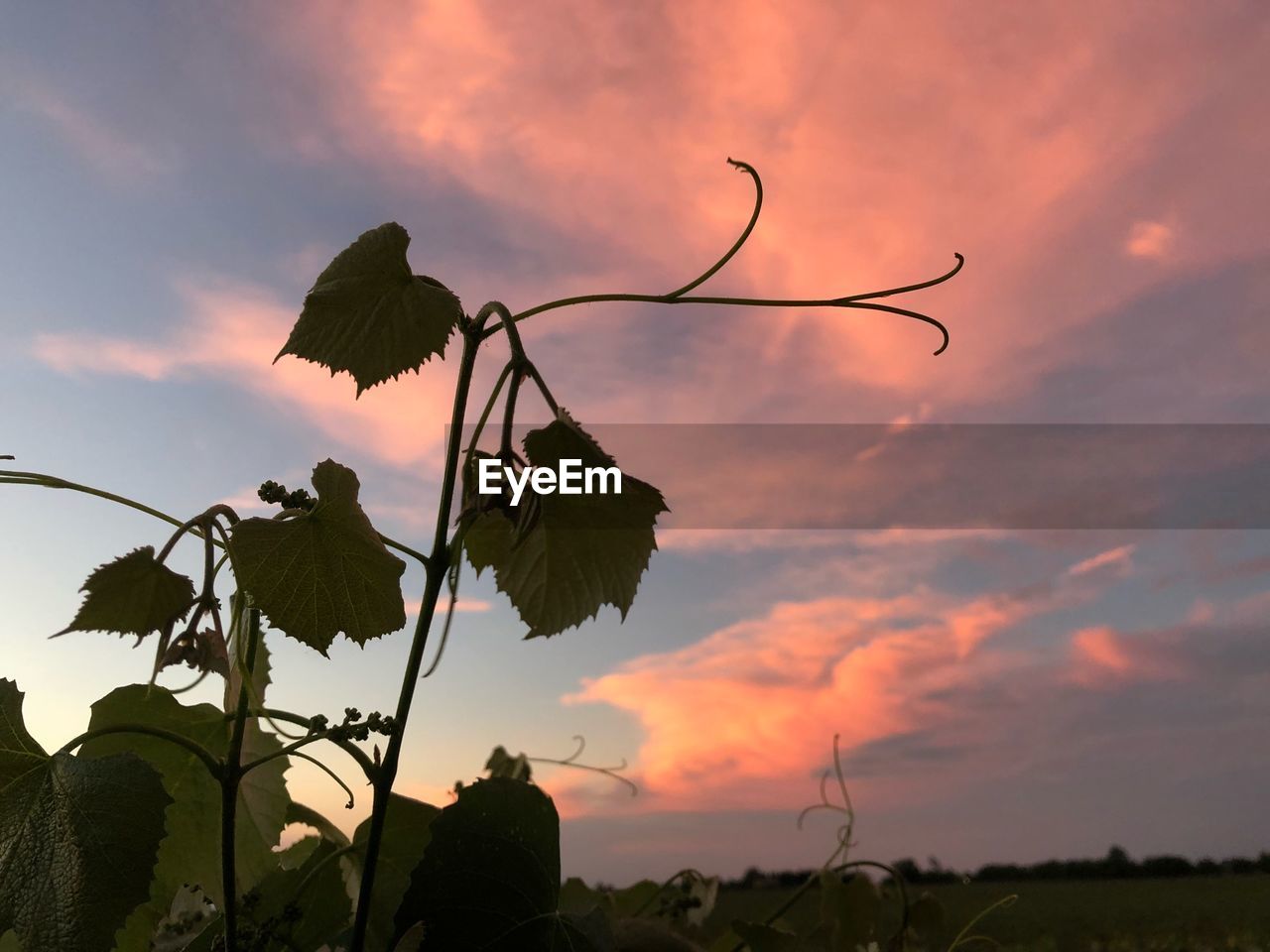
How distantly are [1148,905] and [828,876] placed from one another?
57.6 inches

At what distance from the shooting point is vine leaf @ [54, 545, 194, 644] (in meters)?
0.56

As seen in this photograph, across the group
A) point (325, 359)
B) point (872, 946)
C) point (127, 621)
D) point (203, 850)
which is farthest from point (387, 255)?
point (872, 946)

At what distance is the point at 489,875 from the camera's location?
0.54 m

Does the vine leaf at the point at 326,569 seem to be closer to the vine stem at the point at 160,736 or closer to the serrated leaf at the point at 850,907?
the vine stem at the point at 160,736

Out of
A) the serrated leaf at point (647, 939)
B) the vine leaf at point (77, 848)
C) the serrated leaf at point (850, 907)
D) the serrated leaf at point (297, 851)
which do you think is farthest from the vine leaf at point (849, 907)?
the vine leaf at point (77, 848)

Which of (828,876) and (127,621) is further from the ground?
(127,621)

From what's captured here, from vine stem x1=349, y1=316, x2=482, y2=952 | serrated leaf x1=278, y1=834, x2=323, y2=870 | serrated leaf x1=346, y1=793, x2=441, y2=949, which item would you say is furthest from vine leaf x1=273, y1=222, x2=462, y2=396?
serrated leaf x1=278, y1=834, x2=323, y2=870

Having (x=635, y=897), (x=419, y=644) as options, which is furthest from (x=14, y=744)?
(x=635, y=897)

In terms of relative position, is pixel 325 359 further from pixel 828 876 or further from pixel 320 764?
pixel 828 876

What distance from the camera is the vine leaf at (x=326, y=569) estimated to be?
0.49 metres

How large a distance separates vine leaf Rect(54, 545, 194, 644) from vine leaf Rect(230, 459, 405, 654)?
0.36 ft

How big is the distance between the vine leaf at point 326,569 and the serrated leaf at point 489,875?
4.8 inches

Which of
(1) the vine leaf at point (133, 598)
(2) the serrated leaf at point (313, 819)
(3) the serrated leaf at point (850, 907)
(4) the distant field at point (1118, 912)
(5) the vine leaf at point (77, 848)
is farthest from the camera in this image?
(4) the distant field at point (1118, 912)

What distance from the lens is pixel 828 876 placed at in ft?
3.30
